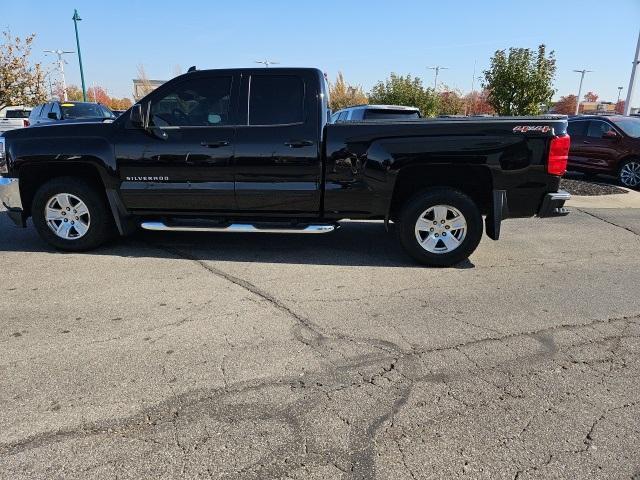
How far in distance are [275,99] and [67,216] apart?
2.72 m

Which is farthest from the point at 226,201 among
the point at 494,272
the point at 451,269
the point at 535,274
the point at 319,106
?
the point at 535,274

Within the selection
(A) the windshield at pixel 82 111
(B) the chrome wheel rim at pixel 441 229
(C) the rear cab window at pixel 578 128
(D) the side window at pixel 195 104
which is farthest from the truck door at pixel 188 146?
(A) the windshield at pixel 82 111

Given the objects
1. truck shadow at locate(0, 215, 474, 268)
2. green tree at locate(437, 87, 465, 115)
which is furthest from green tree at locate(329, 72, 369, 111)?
truck shadow at locate(0, 215, 474, 268)

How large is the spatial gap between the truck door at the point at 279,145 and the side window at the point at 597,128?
31.1 feet

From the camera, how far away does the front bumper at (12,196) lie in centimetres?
577

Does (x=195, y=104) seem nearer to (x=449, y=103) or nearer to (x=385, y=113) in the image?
(x=385, y=113)

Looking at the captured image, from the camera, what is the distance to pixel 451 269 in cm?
545

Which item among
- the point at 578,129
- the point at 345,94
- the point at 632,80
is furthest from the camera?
the point at 345,94

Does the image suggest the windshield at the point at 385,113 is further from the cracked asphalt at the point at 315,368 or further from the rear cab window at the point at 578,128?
the cracked asphalt at the point at 315,368

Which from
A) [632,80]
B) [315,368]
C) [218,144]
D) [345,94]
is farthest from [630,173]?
[345,94]

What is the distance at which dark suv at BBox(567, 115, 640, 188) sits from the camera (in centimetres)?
1157

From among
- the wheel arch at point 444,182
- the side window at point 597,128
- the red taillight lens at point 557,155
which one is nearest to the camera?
the red taillight lens at point 557,155

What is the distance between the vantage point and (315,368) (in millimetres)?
3279

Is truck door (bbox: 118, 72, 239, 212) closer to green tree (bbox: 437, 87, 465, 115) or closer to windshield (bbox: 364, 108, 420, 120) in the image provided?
windshield (bbox: 364, 108, 420, 120)
